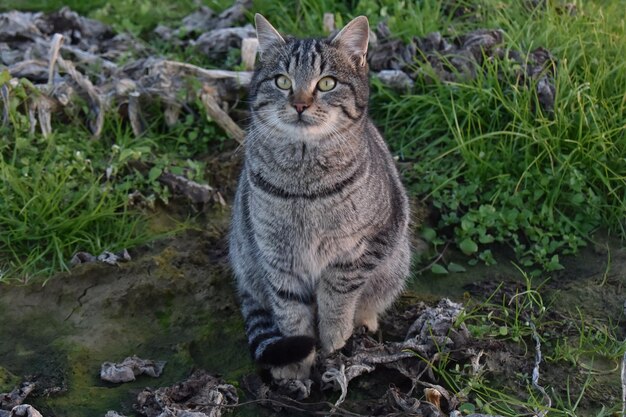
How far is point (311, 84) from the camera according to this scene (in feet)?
9.64

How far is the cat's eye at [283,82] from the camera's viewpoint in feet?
9.77

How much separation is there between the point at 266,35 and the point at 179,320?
4.00ft

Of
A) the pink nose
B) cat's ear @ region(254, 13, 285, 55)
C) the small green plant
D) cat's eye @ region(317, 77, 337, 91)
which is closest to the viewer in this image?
the pink nose

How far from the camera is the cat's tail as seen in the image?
291cm

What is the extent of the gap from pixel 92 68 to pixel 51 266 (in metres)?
1.46

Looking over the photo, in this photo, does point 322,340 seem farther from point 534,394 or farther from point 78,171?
point 78,171

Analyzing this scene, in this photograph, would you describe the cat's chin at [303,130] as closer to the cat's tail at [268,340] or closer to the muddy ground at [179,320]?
the cat's tail at [268,340]

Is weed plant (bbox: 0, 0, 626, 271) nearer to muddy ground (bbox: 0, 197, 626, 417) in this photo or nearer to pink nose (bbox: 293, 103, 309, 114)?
muddy ground (bbox: 0, 197, 626, 417)

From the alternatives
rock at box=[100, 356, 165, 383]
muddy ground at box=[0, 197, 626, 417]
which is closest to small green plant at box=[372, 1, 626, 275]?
muddy ground at box=[0, 197, 626, 417]

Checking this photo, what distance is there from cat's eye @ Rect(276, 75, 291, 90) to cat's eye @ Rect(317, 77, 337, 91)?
0.11m

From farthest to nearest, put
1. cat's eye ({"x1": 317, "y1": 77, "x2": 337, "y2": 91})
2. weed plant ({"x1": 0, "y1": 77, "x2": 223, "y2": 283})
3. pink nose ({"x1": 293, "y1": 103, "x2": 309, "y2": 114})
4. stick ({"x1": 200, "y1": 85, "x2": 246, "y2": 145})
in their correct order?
stick ({"x1": 200, "y1": 85, "x2": 246, "y2": 145}) < weed plant ({"x1": 0, "y1": 77, "x2": 223, "y2": 283}) < cat's eye ({"x1": 317, "y1": 77, "x2": 337, "y2": 91}) < pink nose ({"x1": 293, "y1": 103, "x2": 309, "y2": 114})

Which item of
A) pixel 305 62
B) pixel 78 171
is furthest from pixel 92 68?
pixel 305 62

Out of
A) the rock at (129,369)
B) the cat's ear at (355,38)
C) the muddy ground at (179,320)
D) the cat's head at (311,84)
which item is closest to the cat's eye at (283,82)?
the cat's head at (311,84)

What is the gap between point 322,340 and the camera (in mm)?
3242
